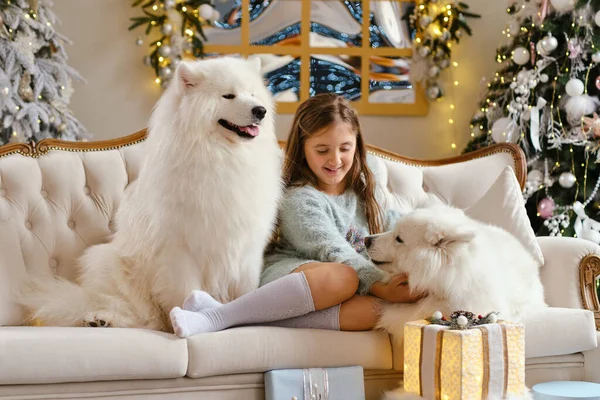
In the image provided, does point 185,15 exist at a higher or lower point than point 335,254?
higher

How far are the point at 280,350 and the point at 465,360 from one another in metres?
0.57

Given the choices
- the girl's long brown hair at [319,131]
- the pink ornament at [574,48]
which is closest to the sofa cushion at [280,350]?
the girl's long brown hair at [319,131]

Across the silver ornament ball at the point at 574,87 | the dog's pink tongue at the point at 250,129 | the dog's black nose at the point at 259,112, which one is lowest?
the dog's pink tongue at the point at 250,129

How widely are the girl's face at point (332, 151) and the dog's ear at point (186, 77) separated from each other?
56 cm

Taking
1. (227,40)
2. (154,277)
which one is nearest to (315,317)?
(154,277)

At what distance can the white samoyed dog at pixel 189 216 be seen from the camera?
2.41m

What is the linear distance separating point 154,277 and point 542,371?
4.69ft

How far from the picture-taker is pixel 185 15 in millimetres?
4801

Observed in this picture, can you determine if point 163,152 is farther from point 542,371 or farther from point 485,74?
point 485,74

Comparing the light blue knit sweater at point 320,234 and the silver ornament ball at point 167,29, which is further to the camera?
the silver ornament ball at point 167,29

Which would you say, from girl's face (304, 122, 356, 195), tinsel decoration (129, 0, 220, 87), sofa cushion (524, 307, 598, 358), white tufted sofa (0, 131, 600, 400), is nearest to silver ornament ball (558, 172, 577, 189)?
white tufted sofa (0, 131, 600, 400)

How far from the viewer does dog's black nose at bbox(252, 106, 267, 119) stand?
7.99ft

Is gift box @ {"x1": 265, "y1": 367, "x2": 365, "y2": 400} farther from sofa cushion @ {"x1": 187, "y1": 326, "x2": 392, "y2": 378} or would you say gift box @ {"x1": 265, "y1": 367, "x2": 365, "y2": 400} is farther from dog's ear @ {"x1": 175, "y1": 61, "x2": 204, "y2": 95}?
dog's ear @ {"x1": 175, "y1": 61, "x2": 204, "y2": 95}

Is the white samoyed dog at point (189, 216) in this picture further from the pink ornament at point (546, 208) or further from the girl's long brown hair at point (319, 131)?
the pink ornament at point (546, 208)
